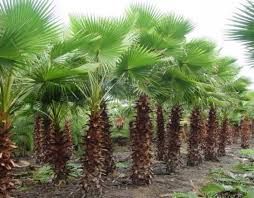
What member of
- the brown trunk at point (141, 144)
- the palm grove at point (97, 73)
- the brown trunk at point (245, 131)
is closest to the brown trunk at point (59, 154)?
the palm grove at point (97, 73)

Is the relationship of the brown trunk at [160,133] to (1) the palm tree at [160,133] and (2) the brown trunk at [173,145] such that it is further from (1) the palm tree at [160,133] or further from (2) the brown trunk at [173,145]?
(2) the brown trunk at [173,145]

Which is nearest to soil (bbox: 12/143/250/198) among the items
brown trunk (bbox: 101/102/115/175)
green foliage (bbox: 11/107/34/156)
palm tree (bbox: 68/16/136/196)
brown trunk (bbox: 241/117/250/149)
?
brown trunk (bbox: 101/102/115/175)

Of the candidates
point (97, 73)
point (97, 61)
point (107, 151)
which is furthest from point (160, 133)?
point (97, 61)

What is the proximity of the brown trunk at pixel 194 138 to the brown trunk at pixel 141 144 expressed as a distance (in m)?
4.19

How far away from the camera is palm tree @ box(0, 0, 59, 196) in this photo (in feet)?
17.3

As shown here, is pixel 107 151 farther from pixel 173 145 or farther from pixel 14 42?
pixel 14 42

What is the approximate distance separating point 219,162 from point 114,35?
9.23 m

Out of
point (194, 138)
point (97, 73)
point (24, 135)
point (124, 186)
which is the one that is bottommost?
point (124, 186)

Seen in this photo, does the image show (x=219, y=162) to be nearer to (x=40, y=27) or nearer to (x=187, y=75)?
(x=187, y=75)

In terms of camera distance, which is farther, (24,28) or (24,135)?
(24,135)

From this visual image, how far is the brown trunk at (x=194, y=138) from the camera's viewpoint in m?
13.5

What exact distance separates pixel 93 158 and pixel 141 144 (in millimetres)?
1657

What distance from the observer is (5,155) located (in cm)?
598

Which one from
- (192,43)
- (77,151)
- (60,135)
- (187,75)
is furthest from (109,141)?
(77,151)
